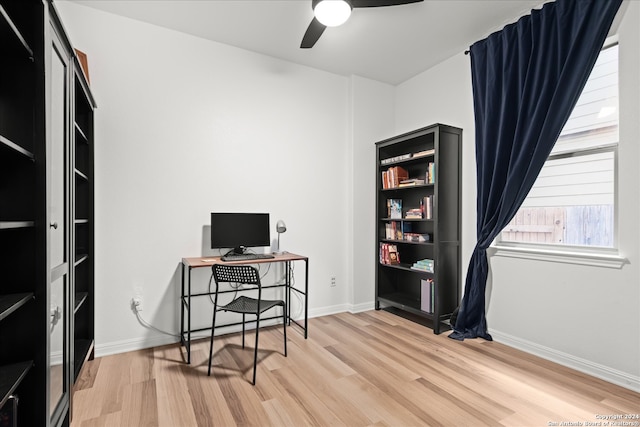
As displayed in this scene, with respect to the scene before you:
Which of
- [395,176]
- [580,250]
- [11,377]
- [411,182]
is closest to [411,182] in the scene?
[411,182]

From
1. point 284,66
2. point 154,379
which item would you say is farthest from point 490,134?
point 154,379

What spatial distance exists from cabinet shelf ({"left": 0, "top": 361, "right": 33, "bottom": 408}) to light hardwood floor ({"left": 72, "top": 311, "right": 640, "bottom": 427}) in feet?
2.64

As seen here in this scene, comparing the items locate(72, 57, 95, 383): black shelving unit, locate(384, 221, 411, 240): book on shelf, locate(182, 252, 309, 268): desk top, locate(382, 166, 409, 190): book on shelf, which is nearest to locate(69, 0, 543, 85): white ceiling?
locate(72, 57, 95, 383): black shelving unit

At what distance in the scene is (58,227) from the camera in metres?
1.66

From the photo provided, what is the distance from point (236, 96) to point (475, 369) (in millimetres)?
3204

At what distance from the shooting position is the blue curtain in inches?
96.3

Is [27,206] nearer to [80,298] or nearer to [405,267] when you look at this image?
[80,298]

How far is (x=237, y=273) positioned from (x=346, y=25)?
236 centimetres

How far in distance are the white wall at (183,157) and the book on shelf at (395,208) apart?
0.70 m

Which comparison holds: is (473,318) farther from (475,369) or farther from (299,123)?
(299,123)

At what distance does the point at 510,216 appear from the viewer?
2.92m

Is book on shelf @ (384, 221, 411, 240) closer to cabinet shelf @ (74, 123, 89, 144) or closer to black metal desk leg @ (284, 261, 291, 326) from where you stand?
black metal desk leg @ (284, 261, 291, 326)

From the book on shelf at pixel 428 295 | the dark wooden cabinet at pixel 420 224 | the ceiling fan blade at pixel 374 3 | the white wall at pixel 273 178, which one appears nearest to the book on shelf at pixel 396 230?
the dark wooden cabinet at pixel 420 224

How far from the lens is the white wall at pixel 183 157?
2852 mm
